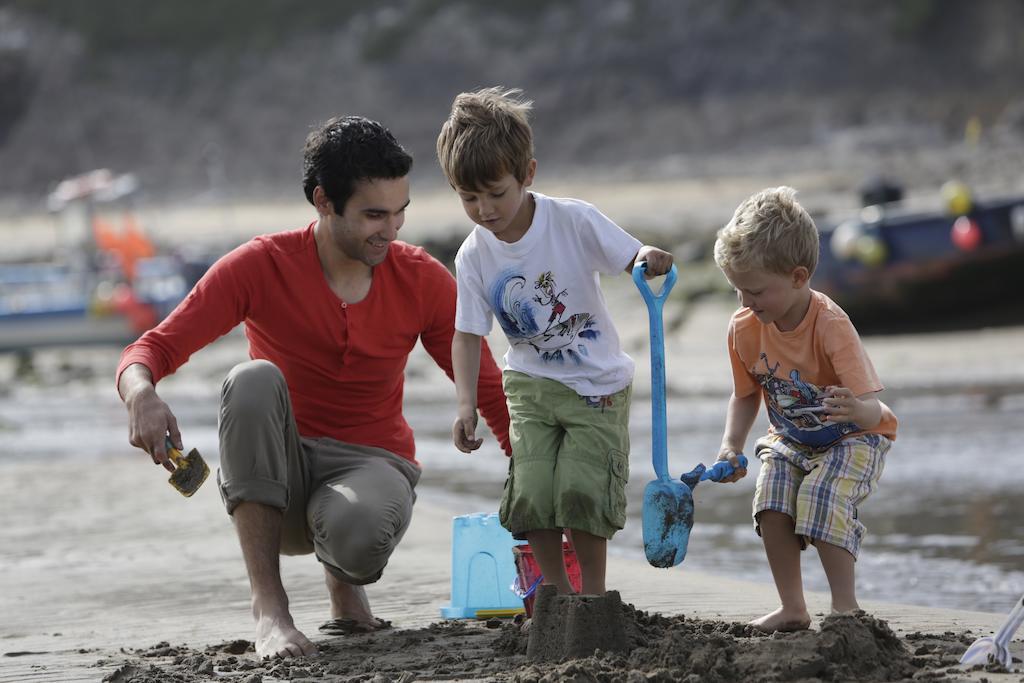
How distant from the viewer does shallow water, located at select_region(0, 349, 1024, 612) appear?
14.8 feet

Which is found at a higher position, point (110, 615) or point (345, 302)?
point (345, 302)

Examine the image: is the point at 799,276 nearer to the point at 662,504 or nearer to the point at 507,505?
the point at 662,504

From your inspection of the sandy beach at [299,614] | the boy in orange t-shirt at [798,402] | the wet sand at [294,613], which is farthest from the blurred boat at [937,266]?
the boy in orange t-shirt at [798,402]

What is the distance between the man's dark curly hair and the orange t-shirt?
934 mm

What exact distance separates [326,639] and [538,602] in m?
0.71

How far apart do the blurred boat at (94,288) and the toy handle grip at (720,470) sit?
13.5 m

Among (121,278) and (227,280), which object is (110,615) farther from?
(121,278)

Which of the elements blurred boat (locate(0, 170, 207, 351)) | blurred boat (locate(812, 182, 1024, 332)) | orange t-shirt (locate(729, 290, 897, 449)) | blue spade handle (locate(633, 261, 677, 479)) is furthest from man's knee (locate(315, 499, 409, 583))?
blurred boat (locate(0, 170, 207, 351))

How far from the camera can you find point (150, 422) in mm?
3189

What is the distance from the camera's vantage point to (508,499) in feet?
10.7

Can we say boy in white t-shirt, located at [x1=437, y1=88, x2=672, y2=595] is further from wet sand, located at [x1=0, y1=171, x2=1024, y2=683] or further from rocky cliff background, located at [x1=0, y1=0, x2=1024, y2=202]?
rocky cliff background, located at [x1=0, y1=0, x2=1024, y2=202]

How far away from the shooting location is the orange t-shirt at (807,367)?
10.5 feet

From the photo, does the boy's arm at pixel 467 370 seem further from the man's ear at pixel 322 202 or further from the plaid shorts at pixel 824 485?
the plaid shorts at pixel 824 485

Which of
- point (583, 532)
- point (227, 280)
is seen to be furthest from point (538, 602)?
point (227, 280)
